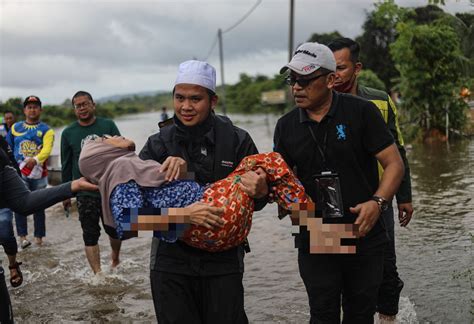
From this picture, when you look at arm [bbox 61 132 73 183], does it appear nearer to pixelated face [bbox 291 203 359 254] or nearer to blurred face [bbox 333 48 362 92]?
blurred face [bbox 333 48 362 92]

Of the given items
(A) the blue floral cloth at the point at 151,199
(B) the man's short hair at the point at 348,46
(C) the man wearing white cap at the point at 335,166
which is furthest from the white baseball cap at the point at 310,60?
(B) the man's short hair at the point at 348,46

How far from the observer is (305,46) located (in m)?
3.36

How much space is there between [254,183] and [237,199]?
119 mm

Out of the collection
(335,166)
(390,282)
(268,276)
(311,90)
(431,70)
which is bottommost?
(268,276)

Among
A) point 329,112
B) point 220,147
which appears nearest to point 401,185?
point 329,112

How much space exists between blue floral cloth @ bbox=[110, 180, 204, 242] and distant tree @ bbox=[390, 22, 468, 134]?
1520 centimetres

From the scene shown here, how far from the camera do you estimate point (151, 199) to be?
296 cm

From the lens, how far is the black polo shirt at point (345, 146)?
331cm

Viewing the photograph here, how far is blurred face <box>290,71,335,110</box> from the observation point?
3.32 metres

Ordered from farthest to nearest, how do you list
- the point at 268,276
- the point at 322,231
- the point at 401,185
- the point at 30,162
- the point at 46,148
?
the point at 46,148
the point at 30,162
the point at 268,276
the point at 401,185
the point at 322,231

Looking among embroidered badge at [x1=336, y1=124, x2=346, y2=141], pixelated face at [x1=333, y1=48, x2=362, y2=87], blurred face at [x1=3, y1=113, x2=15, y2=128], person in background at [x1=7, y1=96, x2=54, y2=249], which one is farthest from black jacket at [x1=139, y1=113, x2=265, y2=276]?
blurred face at [x1=3, y1=113, x2=15, y2=128]

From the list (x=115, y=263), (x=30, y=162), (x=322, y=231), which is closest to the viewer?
(x=322, y=231)

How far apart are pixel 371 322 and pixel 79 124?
4.39 m

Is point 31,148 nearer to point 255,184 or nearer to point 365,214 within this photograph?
point 255,184
